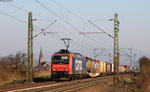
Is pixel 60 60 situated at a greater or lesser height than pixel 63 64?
greater

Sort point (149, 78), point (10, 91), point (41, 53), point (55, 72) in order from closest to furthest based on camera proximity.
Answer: point (10, 91) < point (55, 72) < point (149, 78) < point (41, 53)

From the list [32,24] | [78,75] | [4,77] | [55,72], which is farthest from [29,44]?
[4,77]

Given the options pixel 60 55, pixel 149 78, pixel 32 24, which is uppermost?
pixel 32 24

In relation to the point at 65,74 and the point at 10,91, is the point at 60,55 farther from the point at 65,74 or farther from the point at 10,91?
the point at 10,91

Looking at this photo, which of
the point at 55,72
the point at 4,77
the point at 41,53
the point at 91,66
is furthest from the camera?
the point at 41,53

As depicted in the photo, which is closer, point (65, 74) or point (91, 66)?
point (65, 74)

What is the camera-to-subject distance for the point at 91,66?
5425 centimetres

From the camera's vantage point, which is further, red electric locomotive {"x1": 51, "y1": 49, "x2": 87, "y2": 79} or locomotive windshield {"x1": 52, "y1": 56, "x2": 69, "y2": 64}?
locomotive windshield {"x1": 52, "y1": 56, "x2": 69, "y2": 64}

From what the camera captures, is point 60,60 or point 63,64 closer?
→ point 63,64

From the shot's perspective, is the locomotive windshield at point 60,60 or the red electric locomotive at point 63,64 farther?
the locomotive windshield at point 60,60

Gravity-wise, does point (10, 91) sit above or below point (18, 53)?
below

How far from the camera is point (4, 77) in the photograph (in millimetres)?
50406

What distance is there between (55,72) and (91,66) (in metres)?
20.5

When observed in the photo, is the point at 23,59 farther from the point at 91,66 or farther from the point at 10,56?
the point at 91,66
